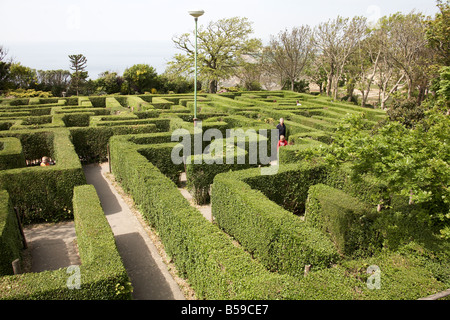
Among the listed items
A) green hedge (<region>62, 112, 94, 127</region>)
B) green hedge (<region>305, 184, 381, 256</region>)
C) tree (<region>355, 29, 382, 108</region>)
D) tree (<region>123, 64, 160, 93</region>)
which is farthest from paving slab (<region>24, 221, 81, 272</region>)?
tree (<region>123, 64, 160, 93</region>)

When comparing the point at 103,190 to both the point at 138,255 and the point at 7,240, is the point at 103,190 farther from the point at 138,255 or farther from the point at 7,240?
the point at 7,240

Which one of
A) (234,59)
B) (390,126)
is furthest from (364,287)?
(234,59)

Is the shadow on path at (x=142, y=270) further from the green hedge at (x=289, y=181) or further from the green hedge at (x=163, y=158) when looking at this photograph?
the green hedge at (x=163, y=158)

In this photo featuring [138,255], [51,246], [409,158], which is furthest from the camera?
[51,246]

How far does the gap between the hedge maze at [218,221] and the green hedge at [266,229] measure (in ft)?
0.10

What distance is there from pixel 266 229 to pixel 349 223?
2.60 metres

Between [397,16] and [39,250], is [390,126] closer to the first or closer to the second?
[39,250]

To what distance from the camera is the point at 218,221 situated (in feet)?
33.4

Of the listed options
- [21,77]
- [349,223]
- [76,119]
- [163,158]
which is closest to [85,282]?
[349,223]

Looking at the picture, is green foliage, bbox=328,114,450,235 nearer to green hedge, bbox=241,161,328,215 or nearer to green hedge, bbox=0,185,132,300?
green hedge, bbox=241,161,328,215

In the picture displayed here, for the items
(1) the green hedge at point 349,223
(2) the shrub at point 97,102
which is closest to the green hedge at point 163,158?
(1) the green hedge at point 349,223

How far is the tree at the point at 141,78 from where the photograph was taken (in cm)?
4025

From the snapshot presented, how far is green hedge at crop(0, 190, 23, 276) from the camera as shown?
700 centimetres
